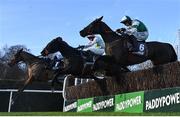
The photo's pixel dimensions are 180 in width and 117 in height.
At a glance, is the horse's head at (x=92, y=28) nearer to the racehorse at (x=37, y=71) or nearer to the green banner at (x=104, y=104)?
the green banner at (x=104, y=104)

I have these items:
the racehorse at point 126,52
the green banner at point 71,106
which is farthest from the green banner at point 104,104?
the green banner at point 71,106

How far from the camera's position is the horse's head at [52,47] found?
18.5 metres

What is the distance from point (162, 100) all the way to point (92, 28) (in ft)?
15.2

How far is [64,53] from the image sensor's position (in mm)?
18391

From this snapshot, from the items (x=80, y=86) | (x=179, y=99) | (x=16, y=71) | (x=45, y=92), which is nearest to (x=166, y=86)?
(x=179, y=99)

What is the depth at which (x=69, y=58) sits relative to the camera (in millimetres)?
18219

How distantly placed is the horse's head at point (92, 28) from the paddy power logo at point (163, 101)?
12.5 ft

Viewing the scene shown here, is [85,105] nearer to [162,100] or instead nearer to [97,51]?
[97,51]

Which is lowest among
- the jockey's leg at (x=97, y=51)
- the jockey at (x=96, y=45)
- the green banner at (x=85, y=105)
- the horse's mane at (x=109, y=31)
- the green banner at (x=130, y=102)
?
the green banner at (x=85, y=105)

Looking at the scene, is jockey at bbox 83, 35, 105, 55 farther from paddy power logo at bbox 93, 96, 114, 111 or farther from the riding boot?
the riding boot

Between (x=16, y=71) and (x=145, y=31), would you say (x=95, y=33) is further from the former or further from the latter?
(x=16, y=71)

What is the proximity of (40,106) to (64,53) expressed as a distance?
950 centimetres

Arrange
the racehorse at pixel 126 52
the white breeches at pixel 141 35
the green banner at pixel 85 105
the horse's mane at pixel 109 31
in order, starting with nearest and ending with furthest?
the racehorse at pixel 126 52 < the white breeches at pixel 141 35 < the horse's mane at pixel 109 31 < the green banner at pixel 85 105

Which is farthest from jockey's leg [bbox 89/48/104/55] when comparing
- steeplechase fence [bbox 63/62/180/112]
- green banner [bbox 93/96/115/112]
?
green banner [bbox 93/96/115/112]
